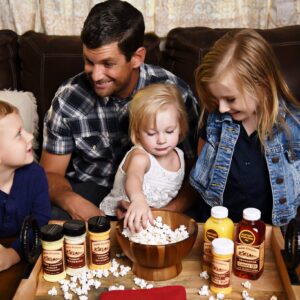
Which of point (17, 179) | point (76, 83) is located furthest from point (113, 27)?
Result: point (17, 179)

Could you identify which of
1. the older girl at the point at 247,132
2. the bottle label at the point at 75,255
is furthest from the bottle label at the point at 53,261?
the older girl at the point at 247,132

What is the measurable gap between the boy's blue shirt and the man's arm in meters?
0.31

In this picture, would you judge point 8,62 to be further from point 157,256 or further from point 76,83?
point 157,256

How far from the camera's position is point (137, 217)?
139 cm

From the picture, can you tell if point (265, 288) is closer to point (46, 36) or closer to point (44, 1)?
point (46, 36)

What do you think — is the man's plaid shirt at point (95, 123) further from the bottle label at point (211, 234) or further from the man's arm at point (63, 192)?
the bottle label at point (211, 234)

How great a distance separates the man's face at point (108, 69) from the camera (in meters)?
2.02

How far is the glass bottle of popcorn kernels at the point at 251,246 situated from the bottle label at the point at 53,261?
18.1 inches

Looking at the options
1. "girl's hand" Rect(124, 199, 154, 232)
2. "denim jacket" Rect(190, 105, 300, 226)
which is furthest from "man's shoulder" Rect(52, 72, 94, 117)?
"girl's hand" Rect(124, 199, 154, 232)

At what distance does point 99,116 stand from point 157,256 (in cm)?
101

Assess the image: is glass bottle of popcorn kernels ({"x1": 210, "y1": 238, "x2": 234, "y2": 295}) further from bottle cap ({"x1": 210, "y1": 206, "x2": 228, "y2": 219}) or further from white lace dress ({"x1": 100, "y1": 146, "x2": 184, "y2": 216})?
white lace dress ({"x1": 100, "y1": 146, "x2": 184, "y2": 216})

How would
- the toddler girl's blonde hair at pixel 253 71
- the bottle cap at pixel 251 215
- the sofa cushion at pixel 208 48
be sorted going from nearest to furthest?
the bottle cap at pixel 251 215, the toddler girl's blonde hair at pixel 253 71, the sofa cushion at pixel 208 48

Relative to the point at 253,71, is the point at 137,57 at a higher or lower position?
lower

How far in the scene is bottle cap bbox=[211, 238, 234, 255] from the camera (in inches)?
49.9
